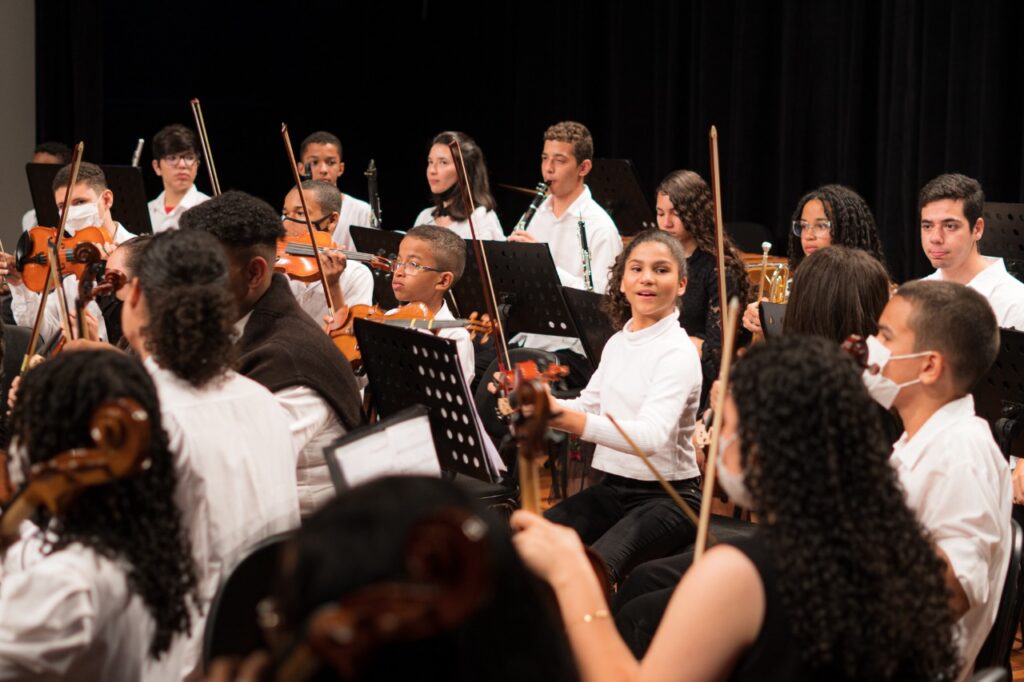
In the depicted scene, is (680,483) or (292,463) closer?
(292,463)

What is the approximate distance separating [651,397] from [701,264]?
1775mm

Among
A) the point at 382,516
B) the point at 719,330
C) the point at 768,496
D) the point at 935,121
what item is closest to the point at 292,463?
the point at 768,496

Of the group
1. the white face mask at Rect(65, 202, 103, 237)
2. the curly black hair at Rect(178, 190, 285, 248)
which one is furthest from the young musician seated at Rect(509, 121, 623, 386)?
the curly black hair at Rect(178, 190, 285, 248)

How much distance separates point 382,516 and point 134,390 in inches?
29.1

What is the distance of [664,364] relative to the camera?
9.81ft

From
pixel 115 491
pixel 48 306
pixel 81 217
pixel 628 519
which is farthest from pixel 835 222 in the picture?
pixel 115 491

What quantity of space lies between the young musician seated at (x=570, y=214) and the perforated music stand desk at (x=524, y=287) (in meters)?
0.64

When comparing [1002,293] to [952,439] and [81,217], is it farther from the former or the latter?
[81,217]

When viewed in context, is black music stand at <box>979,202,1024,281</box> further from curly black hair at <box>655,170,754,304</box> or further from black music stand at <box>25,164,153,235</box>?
black music stand at <box>25,164,153,235</box>

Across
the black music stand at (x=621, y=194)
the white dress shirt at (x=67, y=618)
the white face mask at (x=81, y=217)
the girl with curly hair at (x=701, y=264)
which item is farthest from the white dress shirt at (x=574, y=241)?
the white dress shirt at (x=67, y=618)

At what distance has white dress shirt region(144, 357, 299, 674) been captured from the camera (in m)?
1.90

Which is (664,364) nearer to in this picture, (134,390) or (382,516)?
(134,390)

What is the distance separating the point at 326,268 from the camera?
13.7 feet

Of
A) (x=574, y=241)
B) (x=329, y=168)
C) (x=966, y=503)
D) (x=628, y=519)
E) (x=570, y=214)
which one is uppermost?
(x=329, y=168)
